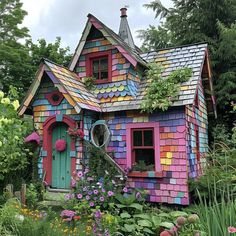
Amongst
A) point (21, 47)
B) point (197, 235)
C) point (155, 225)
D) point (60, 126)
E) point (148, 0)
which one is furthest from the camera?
point (21, 47)

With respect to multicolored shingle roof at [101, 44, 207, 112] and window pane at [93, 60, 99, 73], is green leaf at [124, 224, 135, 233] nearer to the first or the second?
multicolored shingle roof at [101, 44, 207, 112]

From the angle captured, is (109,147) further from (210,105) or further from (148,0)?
(148,0)

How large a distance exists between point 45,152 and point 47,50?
1623cm

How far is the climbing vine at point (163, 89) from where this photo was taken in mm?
8172

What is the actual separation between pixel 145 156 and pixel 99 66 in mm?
3377

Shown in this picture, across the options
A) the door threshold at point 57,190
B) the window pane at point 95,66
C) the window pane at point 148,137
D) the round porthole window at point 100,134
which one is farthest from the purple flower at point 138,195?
the window pane at point 95,66

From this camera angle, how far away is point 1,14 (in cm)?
2362

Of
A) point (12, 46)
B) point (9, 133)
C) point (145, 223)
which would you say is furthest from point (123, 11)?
point (12, 46)

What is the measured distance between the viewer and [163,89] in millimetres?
8492

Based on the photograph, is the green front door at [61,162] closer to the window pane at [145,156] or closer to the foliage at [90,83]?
the foliage at [90,83]

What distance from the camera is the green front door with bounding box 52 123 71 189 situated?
29.5 ft

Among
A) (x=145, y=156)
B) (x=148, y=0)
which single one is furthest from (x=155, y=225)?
(x=148, y=0)

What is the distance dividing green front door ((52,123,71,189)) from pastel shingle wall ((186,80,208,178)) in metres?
3.51

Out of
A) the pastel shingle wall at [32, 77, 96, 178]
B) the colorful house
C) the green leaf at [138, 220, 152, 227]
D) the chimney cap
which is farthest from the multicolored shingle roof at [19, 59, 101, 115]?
the chimney cap
